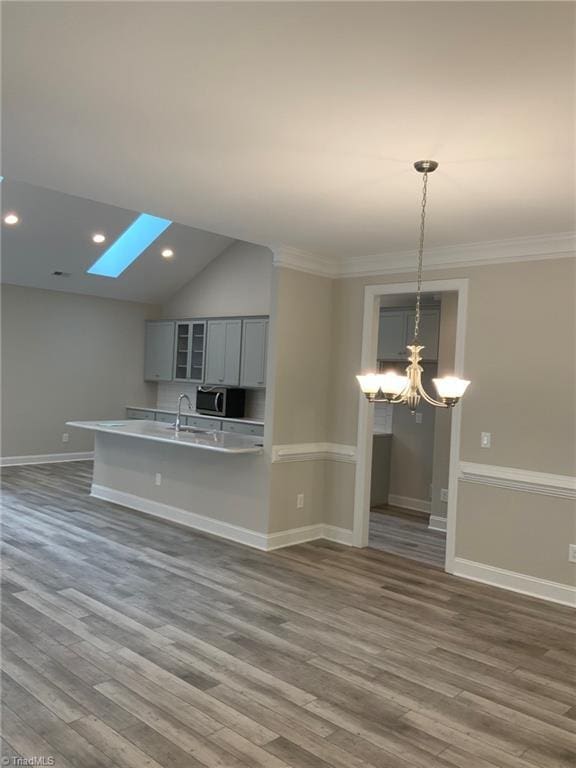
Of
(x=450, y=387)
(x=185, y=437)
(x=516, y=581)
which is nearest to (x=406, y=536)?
(x=516, y=581)

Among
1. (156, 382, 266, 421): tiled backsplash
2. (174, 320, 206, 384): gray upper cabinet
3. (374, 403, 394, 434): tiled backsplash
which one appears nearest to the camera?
(374, 403, 394, 434): tiled backsplash

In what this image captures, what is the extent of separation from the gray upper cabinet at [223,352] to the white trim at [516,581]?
4.44m

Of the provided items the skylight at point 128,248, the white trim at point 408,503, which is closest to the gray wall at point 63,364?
the skylight at point 128,248

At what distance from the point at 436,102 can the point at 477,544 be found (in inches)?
133

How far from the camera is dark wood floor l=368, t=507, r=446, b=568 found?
5.31 m

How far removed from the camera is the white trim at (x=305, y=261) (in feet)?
17.1

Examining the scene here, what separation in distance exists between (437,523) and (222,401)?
3.48 metres

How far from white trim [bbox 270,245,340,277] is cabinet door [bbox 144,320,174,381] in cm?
441

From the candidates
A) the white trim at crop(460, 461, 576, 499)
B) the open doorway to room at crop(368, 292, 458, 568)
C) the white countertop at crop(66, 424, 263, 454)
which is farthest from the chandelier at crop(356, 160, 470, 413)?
the open doorway to room at crop(368, 292, 458, 568)

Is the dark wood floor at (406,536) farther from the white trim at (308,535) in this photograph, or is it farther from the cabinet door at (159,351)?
the cabinet door at (159,351)

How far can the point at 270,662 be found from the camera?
10.4 feet

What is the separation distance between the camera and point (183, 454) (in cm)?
587

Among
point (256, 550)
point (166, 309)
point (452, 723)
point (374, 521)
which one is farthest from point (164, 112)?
point (166, 309)

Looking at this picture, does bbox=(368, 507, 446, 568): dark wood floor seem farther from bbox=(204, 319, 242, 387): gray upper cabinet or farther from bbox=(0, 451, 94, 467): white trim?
bbox=(0, 451, 94, 467): white trim
